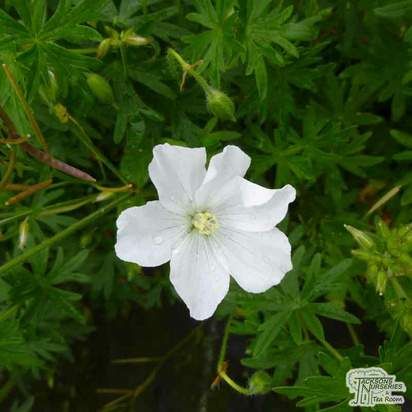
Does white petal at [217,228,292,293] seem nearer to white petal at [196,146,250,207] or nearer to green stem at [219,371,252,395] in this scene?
white petal at [196,146,250,207]

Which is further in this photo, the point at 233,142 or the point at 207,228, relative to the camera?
the point at 233,142

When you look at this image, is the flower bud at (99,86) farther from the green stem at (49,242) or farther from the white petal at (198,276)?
the white petal at (198,276)

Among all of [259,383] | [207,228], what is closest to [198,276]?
[207,228]

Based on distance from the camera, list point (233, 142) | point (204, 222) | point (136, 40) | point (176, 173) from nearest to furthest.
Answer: point (176, 173), point (204, 222), point (136, 40), point (233, 142)

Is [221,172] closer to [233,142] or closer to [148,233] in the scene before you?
[148,233]

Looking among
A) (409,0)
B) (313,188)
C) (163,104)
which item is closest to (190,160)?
(163,104)

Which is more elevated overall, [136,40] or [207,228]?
[136,40]

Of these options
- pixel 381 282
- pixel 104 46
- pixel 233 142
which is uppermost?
pixel 104 46
